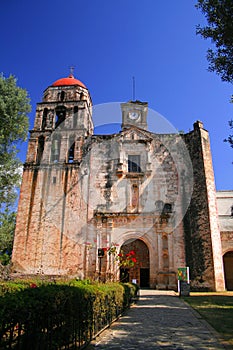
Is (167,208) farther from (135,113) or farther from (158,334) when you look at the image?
(158,334)

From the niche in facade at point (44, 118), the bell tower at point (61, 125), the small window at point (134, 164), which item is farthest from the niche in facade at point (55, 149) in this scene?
the small window at point (134, 164)

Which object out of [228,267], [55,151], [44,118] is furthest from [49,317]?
[228,267]

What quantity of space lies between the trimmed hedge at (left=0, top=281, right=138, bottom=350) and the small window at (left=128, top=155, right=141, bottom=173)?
15.4 metres

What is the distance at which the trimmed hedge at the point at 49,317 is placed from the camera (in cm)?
290

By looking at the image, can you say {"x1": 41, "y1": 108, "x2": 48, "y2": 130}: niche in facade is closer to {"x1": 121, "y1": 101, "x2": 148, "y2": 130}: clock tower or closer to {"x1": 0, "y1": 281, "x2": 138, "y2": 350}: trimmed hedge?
{"x1": 121, "y1": 101, "x2": 148, "y2": 130}: clock tower

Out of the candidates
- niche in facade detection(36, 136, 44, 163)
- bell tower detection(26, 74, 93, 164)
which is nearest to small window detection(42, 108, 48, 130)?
bell tower detection(26, 74, 93, 164)

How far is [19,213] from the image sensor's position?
773 inches

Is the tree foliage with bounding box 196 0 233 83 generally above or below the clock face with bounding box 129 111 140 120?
below

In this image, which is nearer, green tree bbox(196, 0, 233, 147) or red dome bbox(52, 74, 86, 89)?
green tree bbox(196, 0, 233, 147)

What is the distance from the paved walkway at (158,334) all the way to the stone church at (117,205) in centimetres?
951

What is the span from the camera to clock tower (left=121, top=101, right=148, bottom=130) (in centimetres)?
2417

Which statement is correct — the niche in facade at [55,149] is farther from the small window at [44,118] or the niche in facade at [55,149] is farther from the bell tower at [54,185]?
the small window at [44,118]

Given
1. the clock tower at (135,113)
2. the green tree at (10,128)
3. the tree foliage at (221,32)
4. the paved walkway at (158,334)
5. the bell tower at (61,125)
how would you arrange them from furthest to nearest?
the clock tower at (135,113) < the bell tower at (61,125) < the green tree at (10,128) < the tree foliage at (221,32) < the paved walkway at (158,334)

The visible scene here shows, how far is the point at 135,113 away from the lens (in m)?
24.7
